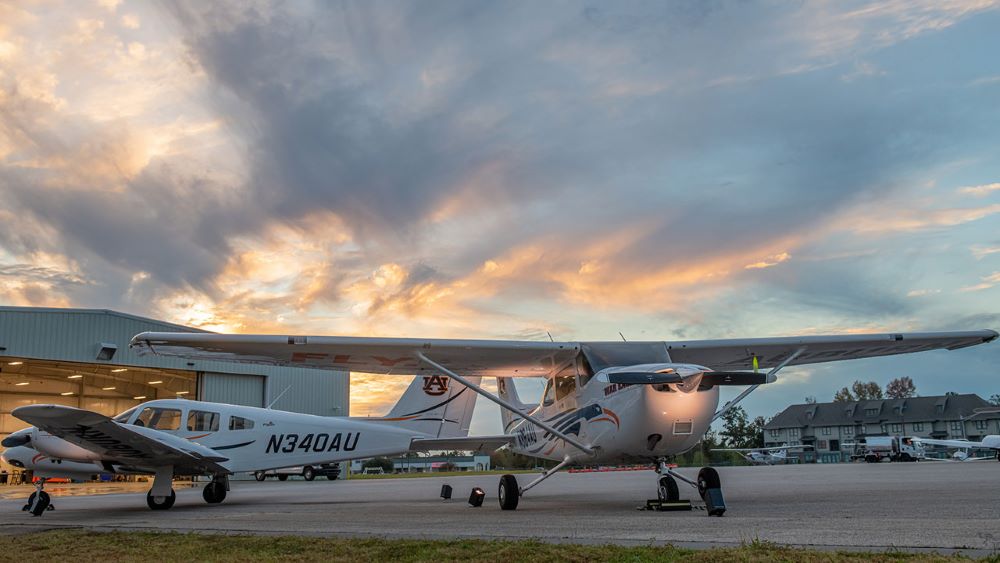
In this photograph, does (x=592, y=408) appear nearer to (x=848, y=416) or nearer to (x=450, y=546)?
(x=450, y=546)

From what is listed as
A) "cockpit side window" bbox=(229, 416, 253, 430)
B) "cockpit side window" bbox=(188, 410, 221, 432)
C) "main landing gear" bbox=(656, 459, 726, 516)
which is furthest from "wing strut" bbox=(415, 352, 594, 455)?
"cockpit side window" bbox=(188, 410, 221, 432)

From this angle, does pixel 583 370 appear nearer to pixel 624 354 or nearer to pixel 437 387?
pixel 624 354

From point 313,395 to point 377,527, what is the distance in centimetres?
3419

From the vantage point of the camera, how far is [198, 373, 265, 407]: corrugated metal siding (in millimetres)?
35438

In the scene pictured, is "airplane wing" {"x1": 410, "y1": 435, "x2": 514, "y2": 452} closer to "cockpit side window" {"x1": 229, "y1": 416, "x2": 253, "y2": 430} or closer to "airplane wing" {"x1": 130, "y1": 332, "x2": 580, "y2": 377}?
"airplane wing" {"x1": 130, "y1": 332, "x2": 580, "y2": 377}

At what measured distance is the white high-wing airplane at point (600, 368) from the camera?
9867 mm

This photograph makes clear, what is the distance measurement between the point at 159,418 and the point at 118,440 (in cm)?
265

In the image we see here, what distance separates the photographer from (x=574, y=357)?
40.5 feet

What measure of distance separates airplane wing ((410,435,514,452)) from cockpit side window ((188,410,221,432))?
176 inches

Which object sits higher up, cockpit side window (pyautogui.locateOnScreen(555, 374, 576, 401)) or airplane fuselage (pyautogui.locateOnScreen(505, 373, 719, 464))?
cockpit side window (pyautogui.locateOnScreen(555, 374, 576, 401))

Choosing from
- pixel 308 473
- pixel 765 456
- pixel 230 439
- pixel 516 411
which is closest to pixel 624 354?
pixel 516 411

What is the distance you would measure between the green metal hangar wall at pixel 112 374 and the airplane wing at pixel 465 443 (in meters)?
19.1

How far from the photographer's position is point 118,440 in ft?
43.2

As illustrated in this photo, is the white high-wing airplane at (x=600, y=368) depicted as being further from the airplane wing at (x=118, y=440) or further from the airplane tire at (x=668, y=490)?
the airplane wing at (x=118, y=440)
